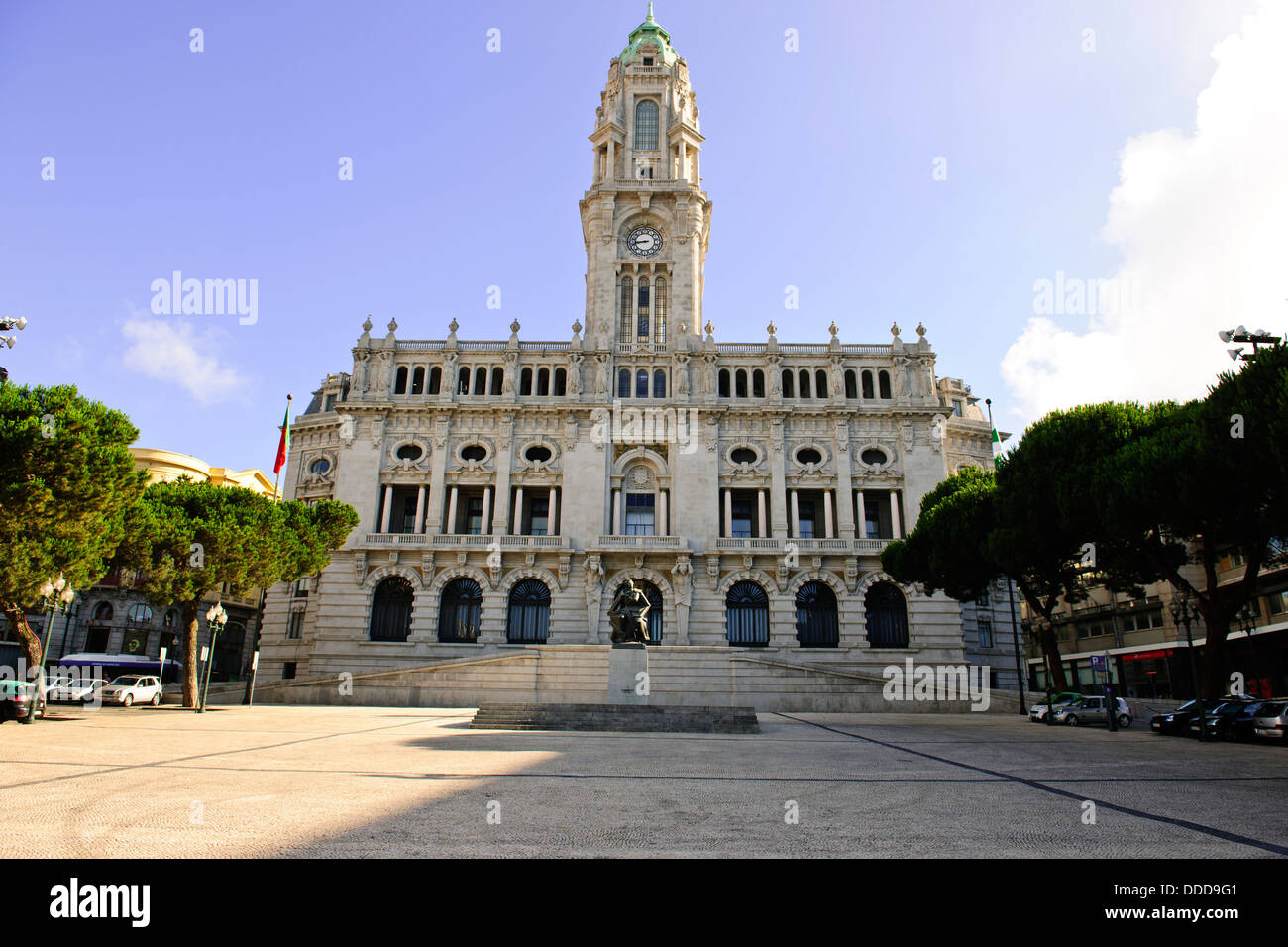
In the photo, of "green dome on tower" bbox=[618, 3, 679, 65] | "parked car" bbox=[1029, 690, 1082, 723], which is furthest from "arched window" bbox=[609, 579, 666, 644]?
"green dome on tower" bbox=[618, 3, 679, 65]

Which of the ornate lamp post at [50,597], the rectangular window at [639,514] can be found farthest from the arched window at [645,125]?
the ornate lamp post at [50,597]

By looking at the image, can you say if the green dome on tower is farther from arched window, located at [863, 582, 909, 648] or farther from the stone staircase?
the stone staircase

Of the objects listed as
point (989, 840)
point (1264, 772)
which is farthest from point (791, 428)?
point (989, 840)

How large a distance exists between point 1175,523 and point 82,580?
3540 cm

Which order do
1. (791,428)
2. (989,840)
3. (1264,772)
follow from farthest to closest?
(791,428) → (1264,772) → (989,840)

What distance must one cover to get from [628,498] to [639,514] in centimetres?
126

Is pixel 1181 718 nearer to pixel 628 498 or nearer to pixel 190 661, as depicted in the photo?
pixel 628 498

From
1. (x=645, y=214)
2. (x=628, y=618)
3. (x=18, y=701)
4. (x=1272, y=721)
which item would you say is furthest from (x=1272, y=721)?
(x=645, y=214)

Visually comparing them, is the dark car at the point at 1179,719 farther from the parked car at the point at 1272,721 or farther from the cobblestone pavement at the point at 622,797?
the cobblestone pavement at the point at 622,797

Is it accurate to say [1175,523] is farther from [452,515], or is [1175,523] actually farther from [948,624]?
[452,515]

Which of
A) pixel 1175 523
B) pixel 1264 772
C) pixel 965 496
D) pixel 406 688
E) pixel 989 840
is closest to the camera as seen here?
pixel 989 840

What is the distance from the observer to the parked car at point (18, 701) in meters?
23.5

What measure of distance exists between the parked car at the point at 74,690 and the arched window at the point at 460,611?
16.9 metres

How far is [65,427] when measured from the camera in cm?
2362
